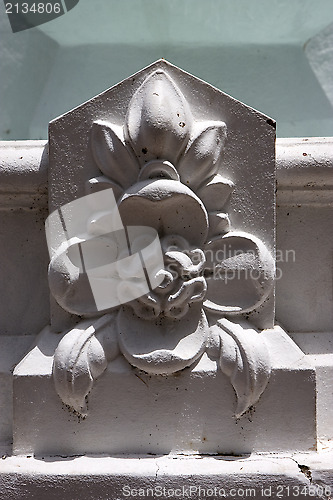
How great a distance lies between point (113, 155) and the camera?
0.92 metres

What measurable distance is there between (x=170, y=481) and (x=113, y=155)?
19.7 inches

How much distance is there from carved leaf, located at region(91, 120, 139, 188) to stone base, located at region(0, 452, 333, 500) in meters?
0.44

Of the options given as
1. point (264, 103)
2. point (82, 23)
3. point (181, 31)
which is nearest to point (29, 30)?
point (82, 23)

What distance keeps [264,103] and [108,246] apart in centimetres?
80

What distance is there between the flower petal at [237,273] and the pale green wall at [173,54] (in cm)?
67

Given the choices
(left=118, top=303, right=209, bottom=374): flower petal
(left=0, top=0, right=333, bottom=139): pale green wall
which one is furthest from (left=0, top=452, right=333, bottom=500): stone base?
(left=0, top=0, right=333, bottom=139): pale green wall

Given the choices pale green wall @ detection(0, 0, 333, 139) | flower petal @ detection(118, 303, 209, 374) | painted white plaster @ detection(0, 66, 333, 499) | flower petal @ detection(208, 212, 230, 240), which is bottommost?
painted white plaster @ detection(0, 66, 333, 499)

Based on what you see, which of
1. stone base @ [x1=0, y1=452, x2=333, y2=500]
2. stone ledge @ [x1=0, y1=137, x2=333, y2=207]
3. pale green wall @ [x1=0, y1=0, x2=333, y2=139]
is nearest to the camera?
stone base @ [x1=0, y1=452, x2=333, y2=500]

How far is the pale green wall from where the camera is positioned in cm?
152

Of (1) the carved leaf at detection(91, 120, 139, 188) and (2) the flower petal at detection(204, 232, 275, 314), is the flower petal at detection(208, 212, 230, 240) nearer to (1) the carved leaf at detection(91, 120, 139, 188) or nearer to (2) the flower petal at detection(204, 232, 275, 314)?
(2) the flower petal at detection(204, 232, 275, 314)

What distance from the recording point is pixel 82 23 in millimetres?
1523

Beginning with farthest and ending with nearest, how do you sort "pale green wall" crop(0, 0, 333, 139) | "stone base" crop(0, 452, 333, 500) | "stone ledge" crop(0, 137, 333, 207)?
"pale green wall" crop(0, 0, 333, 139) < "stone ledge" crop(0, 137, 333, 207) < "stone base" crop(0, 452, 333, 500)

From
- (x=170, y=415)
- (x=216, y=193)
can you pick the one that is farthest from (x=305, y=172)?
(x=170, y=415)

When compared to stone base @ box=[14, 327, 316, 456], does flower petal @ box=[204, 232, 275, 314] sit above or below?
above
